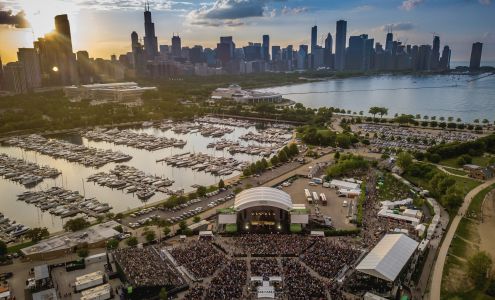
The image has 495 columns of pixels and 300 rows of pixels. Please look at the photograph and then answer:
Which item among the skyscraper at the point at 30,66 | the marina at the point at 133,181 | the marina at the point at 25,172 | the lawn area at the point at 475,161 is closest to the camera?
the marina at the point at 133,181

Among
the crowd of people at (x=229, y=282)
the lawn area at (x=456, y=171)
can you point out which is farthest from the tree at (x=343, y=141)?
the crowd of people at (x=229, y=282)

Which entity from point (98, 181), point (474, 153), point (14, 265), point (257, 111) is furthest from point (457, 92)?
point (14, 265)

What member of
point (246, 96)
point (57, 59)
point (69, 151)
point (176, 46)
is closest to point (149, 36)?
point (176, 46)

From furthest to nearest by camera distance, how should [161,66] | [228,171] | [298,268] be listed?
[161,66], [228,171], [298,268]

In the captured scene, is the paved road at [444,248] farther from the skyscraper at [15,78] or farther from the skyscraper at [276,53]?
the skyscraper at [276,53]

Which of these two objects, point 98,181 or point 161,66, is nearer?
point 98,181

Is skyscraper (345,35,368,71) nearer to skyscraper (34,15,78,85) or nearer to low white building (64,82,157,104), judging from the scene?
low white building (64,82,157,104)

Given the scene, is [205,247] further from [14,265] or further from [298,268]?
[14,265]
